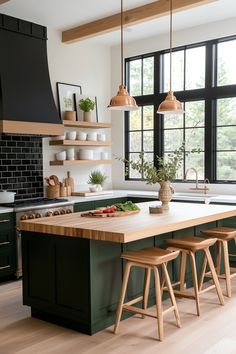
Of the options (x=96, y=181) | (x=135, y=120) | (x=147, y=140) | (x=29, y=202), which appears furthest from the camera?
(x=135, y=120)

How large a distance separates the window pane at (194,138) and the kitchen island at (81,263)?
8.74ft

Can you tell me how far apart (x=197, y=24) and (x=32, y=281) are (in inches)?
175

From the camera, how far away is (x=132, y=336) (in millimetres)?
3449

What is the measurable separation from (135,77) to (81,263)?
453cm

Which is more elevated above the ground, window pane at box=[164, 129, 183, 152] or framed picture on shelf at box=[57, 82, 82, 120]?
framed picture on shelf at box=[57, 82, 82, 120]

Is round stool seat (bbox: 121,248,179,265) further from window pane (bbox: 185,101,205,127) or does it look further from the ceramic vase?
window pane (bbox: 185,101,205,127)

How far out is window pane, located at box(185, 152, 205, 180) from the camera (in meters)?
6.55

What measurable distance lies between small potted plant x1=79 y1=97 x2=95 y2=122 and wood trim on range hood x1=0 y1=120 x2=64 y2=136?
3.08 feet

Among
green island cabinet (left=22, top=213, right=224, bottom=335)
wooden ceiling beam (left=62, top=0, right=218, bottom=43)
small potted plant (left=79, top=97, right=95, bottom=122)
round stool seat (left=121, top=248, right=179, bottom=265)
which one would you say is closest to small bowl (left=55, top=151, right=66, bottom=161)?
small potted plant (left=79, top=97, right=95, bottom=122)

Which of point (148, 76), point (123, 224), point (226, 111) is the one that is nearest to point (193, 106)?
point (226, 111)

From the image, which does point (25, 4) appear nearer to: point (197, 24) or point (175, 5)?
point (175, 5)

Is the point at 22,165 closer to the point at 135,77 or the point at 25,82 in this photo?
the point at 25,82

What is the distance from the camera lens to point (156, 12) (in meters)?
5.31

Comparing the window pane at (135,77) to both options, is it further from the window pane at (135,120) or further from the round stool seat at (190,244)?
the round stool seat at (190,244)
